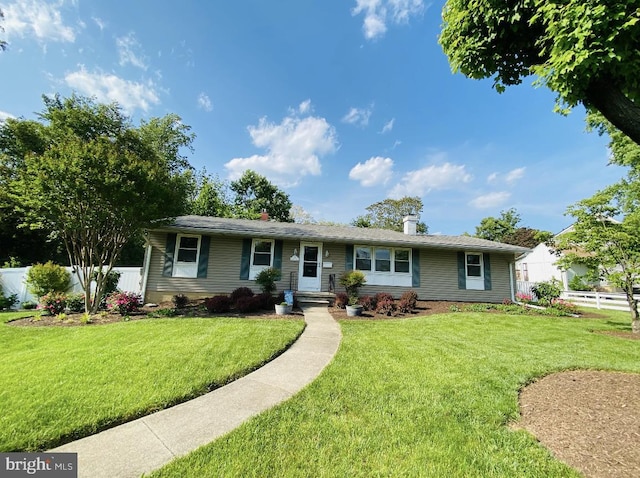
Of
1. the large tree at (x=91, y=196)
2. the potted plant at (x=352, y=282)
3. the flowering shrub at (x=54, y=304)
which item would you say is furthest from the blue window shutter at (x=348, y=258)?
the flowering shrub at (x=54, y=304)

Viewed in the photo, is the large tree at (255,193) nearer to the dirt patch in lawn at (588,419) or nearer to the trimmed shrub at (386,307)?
the trimmed shrub at (386,307)

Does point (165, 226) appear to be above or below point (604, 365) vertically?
above

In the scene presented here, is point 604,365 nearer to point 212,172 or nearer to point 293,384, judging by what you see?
point 293,384

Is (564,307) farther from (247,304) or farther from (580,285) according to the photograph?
(247,304)

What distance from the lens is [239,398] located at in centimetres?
324

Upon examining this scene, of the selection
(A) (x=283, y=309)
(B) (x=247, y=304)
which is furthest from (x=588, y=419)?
(B) (x=247, y=304)

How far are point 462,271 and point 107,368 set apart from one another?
13.4 meters

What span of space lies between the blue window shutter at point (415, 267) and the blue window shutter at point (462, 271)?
6.87 feet

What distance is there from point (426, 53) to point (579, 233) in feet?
25.0

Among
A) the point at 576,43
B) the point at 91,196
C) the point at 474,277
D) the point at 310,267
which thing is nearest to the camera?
the point at 576,43

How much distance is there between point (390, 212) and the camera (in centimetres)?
3669

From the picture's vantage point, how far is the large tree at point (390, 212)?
3572cm

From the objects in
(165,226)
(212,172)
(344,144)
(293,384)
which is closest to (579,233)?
(293,384)

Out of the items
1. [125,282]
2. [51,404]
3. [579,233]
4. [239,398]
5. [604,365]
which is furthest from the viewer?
[125,282]
